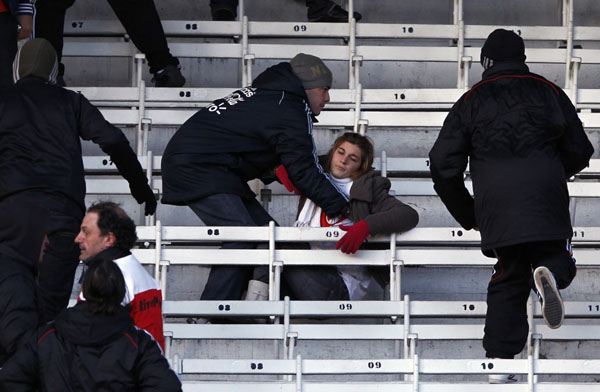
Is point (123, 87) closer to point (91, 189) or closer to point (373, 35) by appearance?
point (91, 189)

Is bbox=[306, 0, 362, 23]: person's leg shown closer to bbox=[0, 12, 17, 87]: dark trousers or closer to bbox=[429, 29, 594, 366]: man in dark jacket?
bbox=[429, 29, 594, 366]: man in dark jacket

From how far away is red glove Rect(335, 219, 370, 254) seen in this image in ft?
16.4

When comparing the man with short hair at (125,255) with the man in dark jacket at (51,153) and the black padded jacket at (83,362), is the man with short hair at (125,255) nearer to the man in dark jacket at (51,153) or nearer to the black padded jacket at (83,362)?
the man in dark jacket at (51,153)

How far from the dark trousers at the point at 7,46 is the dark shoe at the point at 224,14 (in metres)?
1.80

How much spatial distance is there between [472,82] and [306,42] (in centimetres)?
90

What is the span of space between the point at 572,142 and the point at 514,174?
269 mm

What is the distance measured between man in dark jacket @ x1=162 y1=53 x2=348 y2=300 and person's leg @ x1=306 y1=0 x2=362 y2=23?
132cm

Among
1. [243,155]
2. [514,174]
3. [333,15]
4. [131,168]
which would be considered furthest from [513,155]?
[333,15]

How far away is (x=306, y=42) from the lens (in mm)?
6625

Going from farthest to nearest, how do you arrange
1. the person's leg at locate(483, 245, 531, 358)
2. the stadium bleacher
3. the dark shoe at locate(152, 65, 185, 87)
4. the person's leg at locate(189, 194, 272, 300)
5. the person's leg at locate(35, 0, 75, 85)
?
the dark shoe at locate(152, 65, 185, 87), the person's leg at locate(35, 0, 75, 85), the person's leg at locate(189, 194, 272, 300), the stadium bleacher, the person's leg at locate(483, 245, 531, 358)

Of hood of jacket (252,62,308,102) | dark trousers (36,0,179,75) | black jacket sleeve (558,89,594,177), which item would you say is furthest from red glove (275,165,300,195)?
black jacket sleeve (558,89,594,177)

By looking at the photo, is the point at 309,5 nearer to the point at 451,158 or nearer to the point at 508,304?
the point at 451,158

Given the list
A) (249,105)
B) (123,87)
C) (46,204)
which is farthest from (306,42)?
(46,204)

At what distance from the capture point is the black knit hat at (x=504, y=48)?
15.0ft
